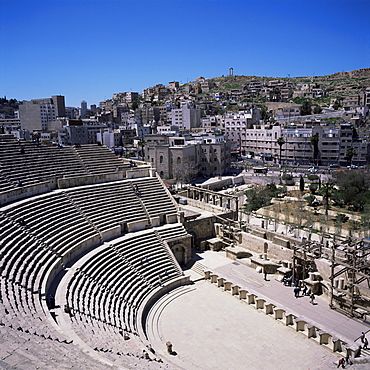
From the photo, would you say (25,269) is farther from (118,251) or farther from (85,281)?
(118,251)

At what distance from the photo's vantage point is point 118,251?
925 inches

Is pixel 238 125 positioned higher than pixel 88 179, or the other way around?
pixel 238 125

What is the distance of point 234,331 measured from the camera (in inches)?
749

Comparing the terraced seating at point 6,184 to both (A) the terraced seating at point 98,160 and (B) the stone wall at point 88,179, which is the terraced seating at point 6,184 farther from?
(A) the terraced seating at point 98,160

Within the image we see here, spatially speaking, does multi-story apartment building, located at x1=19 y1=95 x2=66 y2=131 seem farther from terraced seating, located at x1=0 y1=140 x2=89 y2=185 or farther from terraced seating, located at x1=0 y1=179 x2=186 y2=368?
terraced seating, located at x1=0 y1=179 x2=186 y2=368

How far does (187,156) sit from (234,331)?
4692cm

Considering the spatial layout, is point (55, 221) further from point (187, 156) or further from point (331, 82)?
point (331, 82)

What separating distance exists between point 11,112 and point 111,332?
153602mm

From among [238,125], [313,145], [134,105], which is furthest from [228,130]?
[134,105]

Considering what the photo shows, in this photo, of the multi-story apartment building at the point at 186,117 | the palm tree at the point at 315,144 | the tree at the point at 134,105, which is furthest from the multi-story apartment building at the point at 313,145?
the tree at the point at 134,105

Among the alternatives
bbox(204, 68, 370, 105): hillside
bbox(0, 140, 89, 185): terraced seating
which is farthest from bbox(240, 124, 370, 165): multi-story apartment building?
bbox(204, 68, 370, 105): hillside

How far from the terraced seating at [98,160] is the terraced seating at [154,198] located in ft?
9.90

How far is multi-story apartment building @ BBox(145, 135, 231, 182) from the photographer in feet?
207

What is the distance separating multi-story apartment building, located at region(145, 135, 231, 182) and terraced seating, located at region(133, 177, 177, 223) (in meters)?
27.4
